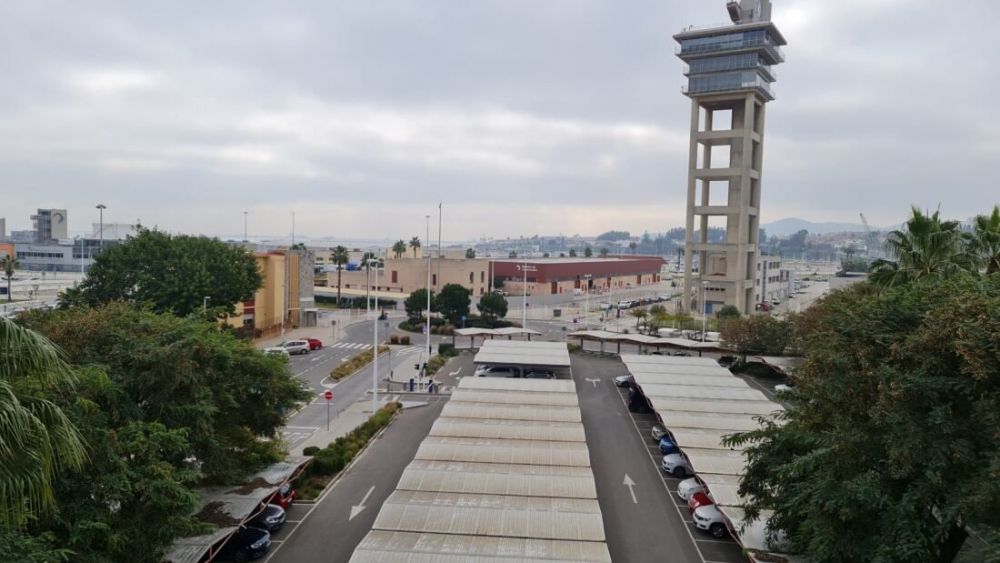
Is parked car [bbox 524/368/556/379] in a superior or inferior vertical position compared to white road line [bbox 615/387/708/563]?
superior

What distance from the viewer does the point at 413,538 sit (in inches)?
806

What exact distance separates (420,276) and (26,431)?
4326 inches

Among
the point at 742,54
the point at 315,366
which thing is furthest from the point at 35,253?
the point at 742,54

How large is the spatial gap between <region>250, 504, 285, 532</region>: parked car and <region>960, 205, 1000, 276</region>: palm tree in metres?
28.2

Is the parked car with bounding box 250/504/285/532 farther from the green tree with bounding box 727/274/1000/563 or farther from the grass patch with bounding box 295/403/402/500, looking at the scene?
the green tree with bounding box 727/274/1000/563

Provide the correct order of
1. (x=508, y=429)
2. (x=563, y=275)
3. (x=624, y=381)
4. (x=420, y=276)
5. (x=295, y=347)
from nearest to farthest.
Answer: (x=508, y=429) < (x=624, y=381) < (x=295, y=347) < (x=420, y=276) < (x=563, y=275)

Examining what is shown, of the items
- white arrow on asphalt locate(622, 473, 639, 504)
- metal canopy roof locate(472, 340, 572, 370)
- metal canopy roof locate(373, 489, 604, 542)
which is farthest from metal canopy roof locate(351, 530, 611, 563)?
metal canopy roof locate(472, 340, 572, 370)

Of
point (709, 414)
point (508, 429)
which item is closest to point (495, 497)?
point (508, 429)

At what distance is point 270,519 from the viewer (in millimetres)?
24344

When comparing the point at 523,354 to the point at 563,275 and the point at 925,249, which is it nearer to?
the point at 925,249

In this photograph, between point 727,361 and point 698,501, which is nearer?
point 698,501

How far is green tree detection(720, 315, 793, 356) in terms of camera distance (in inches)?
2202

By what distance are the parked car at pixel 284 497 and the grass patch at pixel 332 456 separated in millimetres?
618

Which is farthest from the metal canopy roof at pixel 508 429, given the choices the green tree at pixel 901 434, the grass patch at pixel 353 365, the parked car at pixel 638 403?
the grass patch at pixel 353 365
